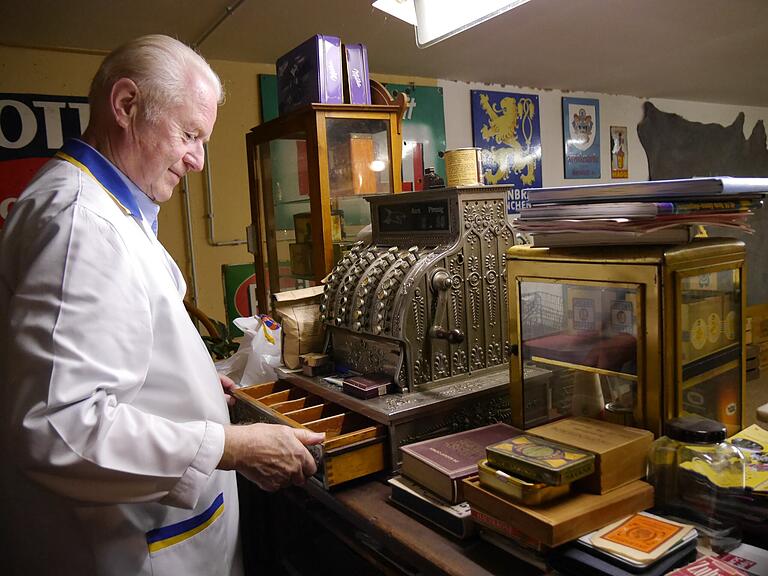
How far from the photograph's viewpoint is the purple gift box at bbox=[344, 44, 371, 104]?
7.92 ft

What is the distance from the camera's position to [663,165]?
742 cm

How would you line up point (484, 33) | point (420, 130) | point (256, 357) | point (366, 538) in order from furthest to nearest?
point (420, 130), point (484, 33), point (256, 357), point (366, 538)

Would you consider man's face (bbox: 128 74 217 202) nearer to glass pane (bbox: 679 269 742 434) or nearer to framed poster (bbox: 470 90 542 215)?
glass pane (bbox: 679 269 742 434)

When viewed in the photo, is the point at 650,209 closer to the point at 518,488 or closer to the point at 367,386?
the point at 518,488

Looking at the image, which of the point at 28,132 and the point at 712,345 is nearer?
the point at 712,345

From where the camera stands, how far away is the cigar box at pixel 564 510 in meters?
1.02

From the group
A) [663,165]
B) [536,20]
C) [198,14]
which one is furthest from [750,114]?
[198,14]

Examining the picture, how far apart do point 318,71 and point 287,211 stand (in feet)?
2.40

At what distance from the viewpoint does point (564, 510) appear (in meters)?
1.05

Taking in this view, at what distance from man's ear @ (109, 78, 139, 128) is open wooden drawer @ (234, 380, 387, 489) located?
84 centimetres

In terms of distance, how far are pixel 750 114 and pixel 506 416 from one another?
8802 millimetres

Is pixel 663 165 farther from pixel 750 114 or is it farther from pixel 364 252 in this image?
pixel 364 252

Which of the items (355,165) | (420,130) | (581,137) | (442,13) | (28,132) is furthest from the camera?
(581,137)

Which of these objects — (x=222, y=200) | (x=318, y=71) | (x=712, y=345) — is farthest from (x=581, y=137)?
(x=712, y=345)
